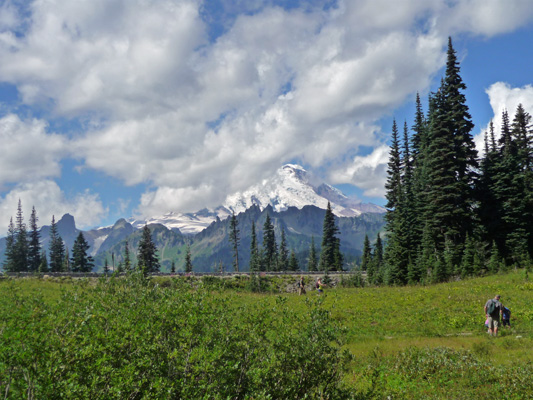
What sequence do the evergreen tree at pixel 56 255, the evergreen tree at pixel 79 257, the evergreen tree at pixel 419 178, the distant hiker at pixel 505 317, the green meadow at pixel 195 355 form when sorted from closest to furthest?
the green meadow at pixel 195 355 → the distant hiker at pixel 505 317 → the evergreen tree at pixel 419 178 → the evergreen tree at pixel 79 257 → the evergreen tree at pixel 56 255

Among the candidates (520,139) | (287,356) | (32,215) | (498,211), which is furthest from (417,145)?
(32,215)

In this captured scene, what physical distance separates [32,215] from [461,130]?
97598 mm

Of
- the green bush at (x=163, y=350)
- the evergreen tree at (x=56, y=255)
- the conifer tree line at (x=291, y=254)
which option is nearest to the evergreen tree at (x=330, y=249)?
the conifer tree line at (x=291, y=254)

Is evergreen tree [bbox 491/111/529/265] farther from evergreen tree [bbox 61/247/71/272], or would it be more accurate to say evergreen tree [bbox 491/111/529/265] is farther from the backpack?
evergreen tree [bbox 61/247/71/272]

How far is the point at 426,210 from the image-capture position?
38406 millimetres

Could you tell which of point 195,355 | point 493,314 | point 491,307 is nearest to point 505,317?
point 493,314

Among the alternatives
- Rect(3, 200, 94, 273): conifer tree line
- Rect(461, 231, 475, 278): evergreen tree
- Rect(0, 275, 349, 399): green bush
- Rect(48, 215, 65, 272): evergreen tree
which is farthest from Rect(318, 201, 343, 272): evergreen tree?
Rect(0, 275, 349, 399): green bush

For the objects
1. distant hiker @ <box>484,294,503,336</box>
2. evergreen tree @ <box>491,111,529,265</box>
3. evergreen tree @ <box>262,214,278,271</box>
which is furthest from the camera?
evergreen tree @ <box>262,214,278,271</box>

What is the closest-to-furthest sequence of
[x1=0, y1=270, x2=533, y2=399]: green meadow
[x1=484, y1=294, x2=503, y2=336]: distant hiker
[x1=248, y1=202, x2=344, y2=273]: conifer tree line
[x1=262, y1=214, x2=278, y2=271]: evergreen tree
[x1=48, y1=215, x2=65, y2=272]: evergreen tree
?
[x1=0, y1=270, x2=533, y2=399]: green meadow, [x1=484, y1=294, x2=503, y2=336]: distant hiker, [x1=248, y1=202, x2=344, y2=273]: conifer tree line, [x1=48, y1=215, x2=65, y2=272]: evergreen tree, [x1=262, y1=214, x2=278, y2=271]: evergreen tree

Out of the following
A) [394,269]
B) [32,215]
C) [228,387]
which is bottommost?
[394,269]

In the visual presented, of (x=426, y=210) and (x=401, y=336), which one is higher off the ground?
(x=426, y=210)

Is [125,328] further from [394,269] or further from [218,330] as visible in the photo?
[394,269]

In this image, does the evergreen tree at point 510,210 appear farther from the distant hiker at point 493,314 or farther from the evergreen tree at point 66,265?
the evergreen tree at point 66,265

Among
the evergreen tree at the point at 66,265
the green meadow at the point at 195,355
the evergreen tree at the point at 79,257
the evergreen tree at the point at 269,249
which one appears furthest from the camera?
the evergreen tree at the point at 269,249
